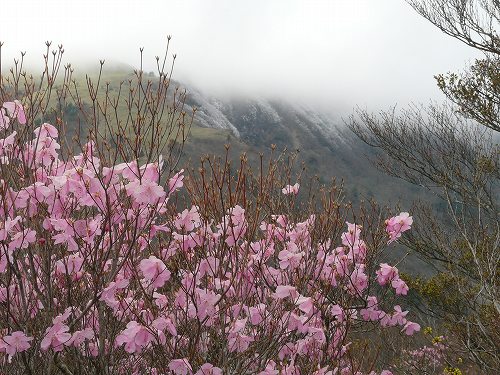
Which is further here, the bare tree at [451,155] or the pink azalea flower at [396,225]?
the bare tree at [451,155]

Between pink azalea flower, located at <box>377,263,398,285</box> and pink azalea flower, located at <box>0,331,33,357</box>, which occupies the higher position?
pink azalea flower, located at <box>377,263,398,285</box>

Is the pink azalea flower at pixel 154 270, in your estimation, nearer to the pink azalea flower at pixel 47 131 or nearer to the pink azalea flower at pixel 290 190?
the pink azalea flower at pixel 47 131

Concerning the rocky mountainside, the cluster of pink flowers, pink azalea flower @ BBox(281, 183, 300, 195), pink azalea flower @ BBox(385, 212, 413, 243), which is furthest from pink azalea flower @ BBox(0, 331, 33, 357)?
the rocky mountainside

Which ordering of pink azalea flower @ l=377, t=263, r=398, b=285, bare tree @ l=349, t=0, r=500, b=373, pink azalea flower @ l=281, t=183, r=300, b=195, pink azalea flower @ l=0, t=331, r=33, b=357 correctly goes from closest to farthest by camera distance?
pink azalea flower @ l=0, t=331, r=33, b=357, pink azalea flower @ l=281, t=183, r=300, b=195, pink azalea flower @ l=377, t=263, r=398, b=285, bare tree @ l=349, t=0, r=500, b=373

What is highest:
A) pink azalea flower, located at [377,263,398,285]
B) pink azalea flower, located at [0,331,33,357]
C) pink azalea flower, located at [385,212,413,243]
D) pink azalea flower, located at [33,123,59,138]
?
pink azalea flower, located at [33,123,59,138]

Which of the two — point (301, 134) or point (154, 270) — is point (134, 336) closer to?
point (154, 270)

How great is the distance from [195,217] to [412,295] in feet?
35.3

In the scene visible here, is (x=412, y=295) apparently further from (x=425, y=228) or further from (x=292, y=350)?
(x=292, y=350)

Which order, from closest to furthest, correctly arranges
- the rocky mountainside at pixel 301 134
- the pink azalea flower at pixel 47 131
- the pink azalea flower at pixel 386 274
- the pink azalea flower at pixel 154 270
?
the pink azalea flower at pixel 154 270
the pink azalea flower at pixel 47 131
the pink azalea flower at pixel 386 274
the rocky mountainside at pixel 301 134

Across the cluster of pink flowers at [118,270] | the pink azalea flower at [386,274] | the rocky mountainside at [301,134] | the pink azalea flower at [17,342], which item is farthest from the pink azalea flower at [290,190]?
the rocky mountainside at [301,134]

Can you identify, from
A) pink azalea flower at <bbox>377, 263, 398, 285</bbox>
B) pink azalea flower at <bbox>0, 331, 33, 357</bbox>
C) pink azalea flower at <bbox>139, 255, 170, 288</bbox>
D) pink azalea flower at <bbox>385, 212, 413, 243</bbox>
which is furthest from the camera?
pink azalea flower at <bbox>377, 263, 398, 285</bbox>

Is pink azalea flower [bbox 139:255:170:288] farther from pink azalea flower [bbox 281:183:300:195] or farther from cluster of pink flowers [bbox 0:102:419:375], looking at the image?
pink azalea flower [bbox 281:183:300:195]

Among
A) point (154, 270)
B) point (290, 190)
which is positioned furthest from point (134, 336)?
point (290, 190)

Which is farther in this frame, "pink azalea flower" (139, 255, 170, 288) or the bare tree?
the bare tree
